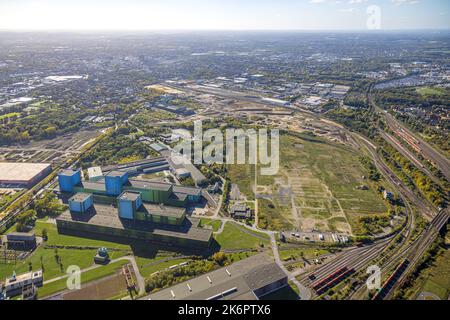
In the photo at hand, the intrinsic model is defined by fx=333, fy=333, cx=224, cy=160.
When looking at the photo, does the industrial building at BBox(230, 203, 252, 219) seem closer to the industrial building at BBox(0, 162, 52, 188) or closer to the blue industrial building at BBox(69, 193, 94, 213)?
the blue industrial building at BBox(69, 193, 94, 213)

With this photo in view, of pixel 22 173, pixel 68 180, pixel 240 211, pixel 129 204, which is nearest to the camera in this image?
pixel 129 204

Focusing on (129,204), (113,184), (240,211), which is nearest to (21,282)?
(129,204)

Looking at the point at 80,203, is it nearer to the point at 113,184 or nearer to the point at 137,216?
the point at 113,184

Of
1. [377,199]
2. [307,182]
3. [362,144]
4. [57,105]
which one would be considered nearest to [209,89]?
[57,105]

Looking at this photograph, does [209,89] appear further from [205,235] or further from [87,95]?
[205,235]

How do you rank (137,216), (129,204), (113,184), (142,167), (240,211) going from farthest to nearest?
(142,167) → (113,184) → (240,211) → (137,216) → (129,204)

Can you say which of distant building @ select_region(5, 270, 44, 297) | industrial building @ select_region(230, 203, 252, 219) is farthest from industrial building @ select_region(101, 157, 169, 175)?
Result: distant building @ select_region(5, 270, 44, 297)

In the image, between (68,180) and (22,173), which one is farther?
(22,173)

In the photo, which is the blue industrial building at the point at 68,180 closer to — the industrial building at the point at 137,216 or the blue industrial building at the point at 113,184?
the industrial building at the point at 137,216
